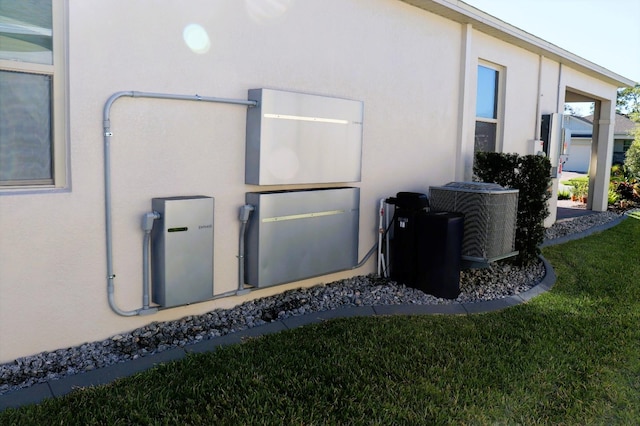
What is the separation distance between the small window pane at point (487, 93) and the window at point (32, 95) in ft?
20.9

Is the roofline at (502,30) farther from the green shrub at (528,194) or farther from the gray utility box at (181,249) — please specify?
the gray utility box at (181,249)

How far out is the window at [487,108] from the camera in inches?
334

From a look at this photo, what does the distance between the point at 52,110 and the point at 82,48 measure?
1.54 feet

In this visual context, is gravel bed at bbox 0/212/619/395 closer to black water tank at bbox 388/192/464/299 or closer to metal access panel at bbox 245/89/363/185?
black water tank at bbox 388/192/464/299

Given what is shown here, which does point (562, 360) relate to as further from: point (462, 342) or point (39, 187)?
point (39, 187)

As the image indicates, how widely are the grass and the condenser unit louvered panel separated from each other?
1128 millimetres

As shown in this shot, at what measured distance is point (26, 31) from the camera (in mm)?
3535

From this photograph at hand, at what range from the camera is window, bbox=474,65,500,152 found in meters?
8.48

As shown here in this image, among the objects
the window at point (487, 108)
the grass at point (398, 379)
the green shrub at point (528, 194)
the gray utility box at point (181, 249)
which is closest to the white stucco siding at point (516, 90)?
the window at point (487, 108)

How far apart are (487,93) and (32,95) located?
691cm

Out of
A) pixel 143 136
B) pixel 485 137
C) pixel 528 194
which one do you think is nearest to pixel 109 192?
pixel 143 136

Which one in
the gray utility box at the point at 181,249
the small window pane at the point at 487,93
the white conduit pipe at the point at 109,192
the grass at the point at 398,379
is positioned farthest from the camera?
the small window pane at the point at 487,93

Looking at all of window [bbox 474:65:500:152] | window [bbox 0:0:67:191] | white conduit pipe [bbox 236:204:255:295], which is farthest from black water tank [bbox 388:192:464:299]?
window [bbox 0:0:67:191]

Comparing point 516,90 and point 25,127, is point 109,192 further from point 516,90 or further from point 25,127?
point 516,90
